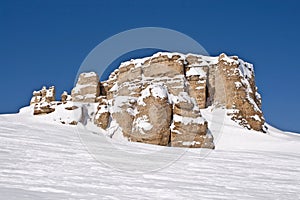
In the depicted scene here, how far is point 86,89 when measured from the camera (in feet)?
191

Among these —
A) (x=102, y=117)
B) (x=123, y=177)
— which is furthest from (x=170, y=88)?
(x=123, y=177)

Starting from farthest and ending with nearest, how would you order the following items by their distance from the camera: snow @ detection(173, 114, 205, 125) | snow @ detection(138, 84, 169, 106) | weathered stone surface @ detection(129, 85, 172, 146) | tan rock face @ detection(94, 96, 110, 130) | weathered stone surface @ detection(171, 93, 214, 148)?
tan rock face @ detection(94, 96, 110, 130) → snow @ detection(138, 84, 169, 106) → weathered stone surface @ detection(129, 85, 172, 146) → snow @ detection(173, 114, 205, 125) → weathered stone surface @ detection(171, 93, 214, 148)

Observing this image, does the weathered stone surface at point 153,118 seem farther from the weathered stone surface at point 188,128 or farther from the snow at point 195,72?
the snow at point 195,72

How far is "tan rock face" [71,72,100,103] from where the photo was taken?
57.6 metres

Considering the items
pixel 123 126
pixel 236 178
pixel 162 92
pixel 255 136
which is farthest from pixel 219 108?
pixel 236 178

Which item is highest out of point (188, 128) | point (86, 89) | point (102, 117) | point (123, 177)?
point (86, 89)

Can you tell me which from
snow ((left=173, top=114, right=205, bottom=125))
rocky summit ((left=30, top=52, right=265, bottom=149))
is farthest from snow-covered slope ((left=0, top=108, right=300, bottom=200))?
rocky summit ((left=30, top=52, right=265, bottom=149))

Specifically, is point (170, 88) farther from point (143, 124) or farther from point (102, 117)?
point (143, 124)

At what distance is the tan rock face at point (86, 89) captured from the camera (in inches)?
2266

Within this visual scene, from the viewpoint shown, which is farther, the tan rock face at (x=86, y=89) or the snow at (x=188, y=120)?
the tan rock face at (x=86, y=89)

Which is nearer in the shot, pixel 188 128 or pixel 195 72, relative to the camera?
pixel 188 128

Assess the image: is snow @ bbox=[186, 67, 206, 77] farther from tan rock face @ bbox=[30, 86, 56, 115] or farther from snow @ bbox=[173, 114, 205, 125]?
snow @ bbox=[173, 114, 205, 125]

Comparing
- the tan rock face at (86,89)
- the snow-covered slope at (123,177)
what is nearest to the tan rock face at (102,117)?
the tan rock face at (86,89)

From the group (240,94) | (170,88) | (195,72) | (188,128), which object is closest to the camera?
(188,128)
